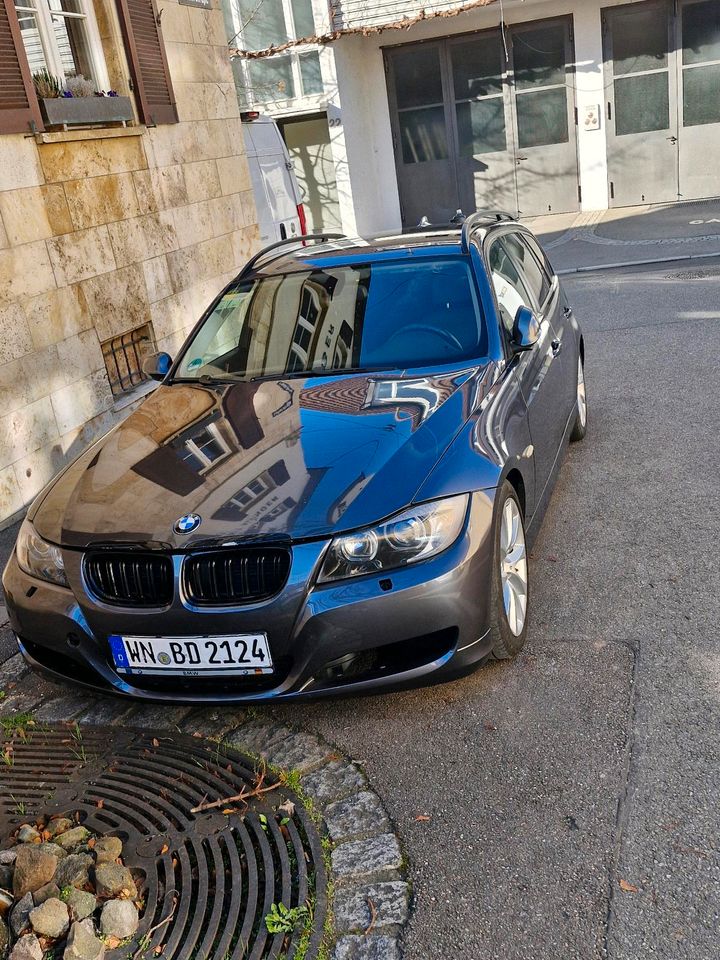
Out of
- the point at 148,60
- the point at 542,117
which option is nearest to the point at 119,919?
the point at 148,60

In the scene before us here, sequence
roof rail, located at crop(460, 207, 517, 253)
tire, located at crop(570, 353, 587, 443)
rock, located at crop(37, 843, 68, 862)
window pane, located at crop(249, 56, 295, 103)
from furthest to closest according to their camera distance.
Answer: window pane, located at crop(249, 56, 295, 103), tire, located at crop(570, 353, 587, 443), roof rail, located at crop(460, 207, 517, 253), rock, located at crop(37, 843, 68, 862)

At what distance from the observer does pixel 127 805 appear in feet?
10.8

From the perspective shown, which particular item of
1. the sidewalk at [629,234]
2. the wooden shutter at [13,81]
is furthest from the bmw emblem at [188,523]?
the sidewalk at [629,234]

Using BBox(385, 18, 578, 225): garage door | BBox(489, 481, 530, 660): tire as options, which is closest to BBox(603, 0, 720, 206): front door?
BBox(385, 18, 578, 225): garage door

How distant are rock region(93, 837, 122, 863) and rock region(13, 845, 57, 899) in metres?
0.13

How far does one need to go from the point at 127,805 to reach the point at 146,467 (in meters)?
1.34

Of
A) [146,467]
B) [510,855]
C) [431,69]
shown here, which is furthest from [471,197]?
[510,855]

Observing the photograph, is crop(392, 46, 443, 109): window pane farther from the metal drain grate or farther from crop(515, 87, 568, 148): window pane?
the metal drain grate

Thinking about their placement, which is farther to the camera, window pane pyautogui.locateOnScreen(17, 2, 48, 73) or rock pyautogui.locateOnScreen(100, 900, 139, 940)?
window pane pyautogui.locateOnScreen(17, 2, 48, 73)

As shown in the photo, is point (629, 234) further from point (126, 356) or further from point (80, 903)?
point (80, 903)

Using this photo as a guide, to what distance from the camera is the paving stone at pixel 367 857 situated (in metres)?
2.82

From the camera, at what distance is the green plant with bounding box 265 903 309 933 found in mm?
2623

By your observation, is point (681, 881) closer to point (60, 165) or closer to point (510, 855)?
point (510, 855)

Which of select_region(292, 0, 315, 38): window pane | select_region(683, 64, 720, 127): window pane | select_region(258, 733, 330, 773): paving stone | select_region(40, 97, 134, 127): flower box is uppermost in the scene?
select_region(292, 0, 315, 38): window pane
